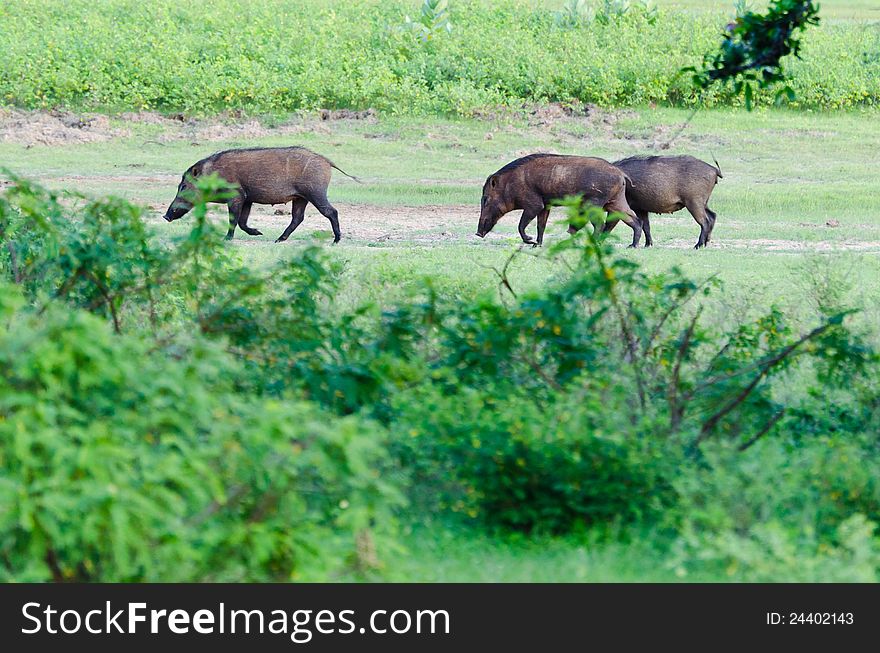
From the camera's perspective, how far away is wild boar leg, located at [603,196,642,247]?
1466 cm

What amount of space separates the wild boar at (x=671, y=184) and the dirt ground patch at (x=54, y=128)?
922cm

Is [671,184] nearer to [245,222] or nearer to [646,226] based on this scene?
[646,226]

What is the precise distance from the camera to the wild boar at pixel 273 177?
15.2m

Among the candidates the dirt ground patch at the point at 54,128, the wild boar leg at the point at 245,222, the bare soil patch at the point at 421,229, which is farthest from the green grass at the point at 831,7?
the wild boar leg at the point at 245,222

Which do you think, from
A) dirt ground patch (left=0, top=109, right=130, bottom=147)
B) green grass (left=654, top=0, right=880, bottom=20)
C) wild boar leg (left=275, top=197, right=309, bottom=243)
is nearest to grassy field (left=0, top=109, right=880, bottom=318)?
wild boar leg (left=275, top=197, right=309, bottom=243)

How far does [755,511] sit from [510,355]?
161cm

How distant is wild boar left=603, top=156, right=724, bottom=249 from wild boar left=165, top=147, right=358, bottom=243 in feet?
10.2

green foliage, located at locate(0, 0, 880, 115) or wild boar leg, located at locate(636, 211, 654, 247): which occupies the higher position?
green foliage, located at locate(0, 0, 880, 115)

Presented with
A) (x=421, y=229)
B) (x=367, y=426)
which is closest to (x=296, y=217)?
(x=421, y=229)

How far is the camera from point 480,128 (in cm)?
2223

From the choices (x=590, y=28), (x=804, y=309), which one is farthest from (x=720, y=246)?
(x=590, y=28)

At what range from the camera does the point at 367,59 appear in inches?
968

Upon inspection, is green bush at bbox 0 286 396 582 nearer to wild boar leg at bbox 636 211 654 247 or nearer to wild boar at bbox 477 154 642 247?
wild boar at bbox 477 154 642 247

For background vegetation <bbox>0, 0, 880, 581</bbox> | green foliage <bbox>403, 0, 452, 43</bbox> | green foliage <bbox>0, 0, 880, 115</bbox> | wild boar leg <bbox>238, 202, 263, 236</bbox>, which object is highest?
green foliage <bbox>403, 0, 452, 43</bbox>
